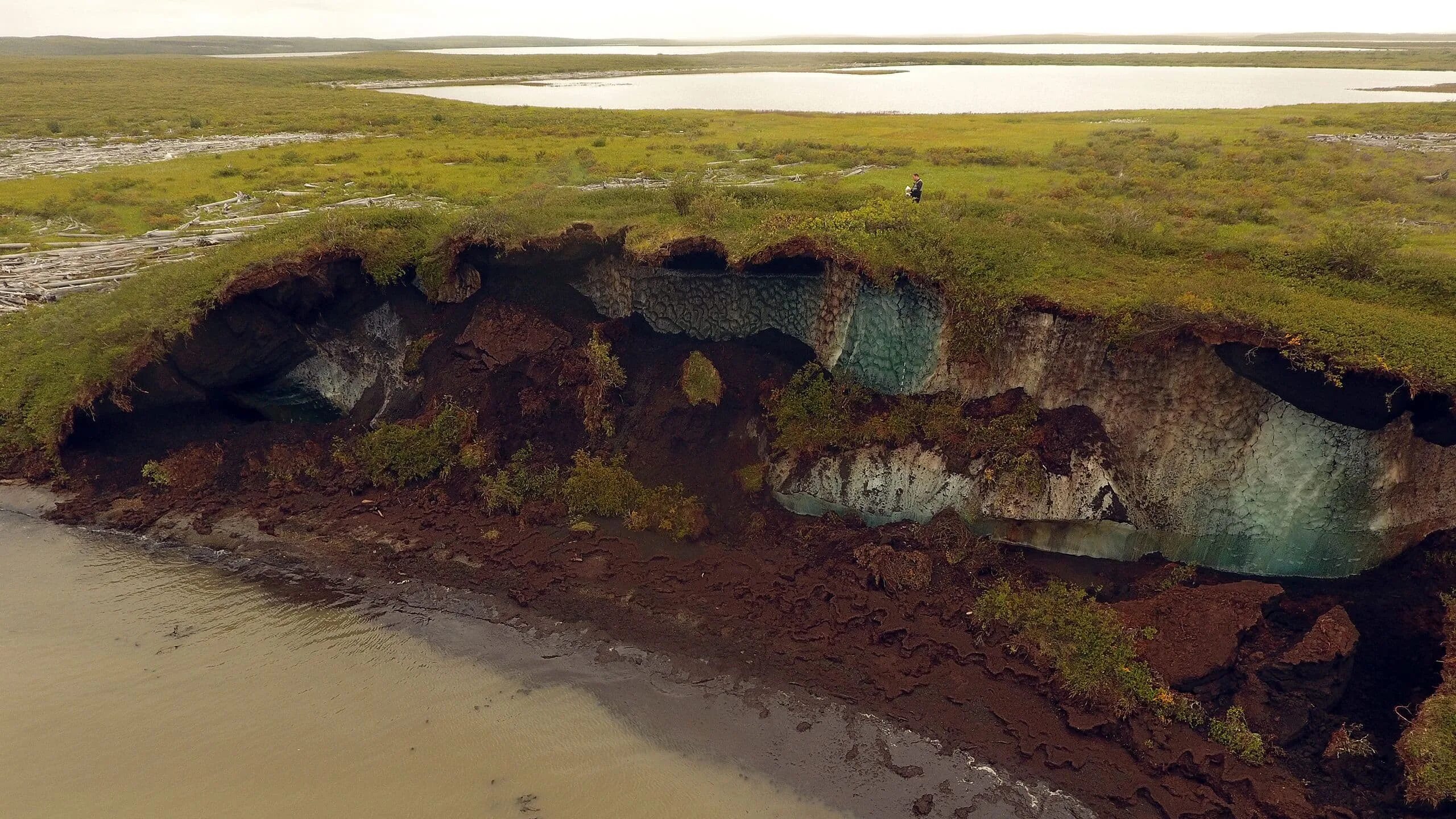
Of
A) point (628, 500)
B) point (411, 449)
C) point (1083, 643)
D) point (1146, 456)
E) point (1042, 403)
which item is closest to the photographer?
point (1083, 643)

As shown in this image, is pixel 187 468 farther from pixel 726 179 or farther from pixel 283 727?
pixel 726 179

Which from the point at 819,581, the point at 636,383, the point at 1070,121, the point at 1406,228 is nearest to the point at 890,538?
the point at 819,581

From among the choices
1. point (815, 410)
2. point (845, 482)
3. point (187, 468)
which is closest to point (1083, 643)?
point (845, 482)

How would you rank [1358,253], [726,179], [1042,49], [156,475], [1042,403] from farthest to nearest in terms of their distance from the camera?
[1042,49] → [726,179] → [156,475] → [1042,403] → [1358,253]

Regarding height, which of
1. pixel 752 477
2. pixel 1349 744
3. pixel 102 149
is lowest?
pixel 1349 744

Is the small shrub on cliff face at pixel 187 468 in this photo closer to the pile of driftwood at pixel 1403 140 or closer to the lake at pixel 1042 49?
the pile of driftwood at pixel 1403 140

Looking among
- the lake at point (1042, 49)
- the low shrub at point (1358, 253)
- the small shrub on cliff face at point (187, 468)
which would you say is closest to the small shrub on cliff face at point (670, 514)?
the small shrub on cliff face at point (187, 468)
